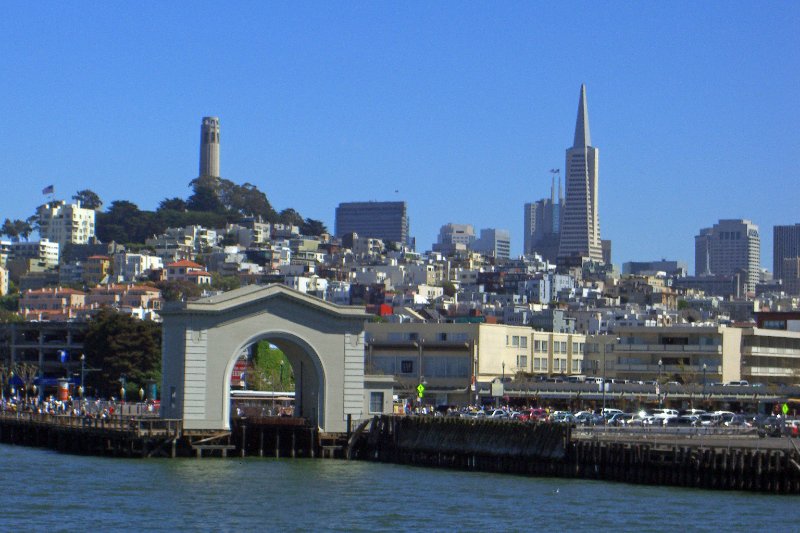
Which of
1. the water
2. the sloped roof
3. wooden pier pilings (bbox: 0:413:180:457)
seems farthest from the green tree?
the water

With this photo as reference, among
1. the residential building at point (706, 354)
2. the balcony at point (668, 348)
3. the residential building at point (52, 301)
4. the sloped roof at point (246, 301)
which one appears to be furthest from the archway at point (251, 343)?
the residential building at point (52, 301)

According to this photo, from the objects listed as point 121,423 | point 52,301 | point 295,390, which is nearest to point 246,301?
point 121,423

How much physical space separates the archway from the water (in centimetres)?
402

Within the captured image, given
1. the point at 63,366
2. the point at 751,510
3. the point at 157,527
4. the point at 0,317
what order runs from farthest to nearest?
the point at 0,317 < the point at 63,366 < the point at 751,510 < the point at 157,527

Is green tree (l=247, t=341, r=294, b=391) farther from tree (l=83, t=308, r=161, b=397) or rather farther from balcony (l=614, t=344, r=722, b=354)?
balcony (l=614, t=344, r=722, b=354)

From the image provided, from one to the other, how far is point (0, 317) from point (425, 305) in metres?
51.0

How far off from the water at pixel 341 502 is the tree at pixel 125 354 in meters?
43.2

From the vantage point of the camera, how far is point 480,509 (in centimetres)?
4741

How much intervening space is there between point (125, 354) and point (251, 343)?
4153 cm

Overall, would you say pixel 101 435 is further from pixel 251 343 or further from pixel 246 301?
pixel 246 301

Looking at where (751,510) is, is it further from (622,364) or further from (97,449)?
(622,364)

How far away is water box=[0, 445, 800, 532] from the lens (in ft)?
145

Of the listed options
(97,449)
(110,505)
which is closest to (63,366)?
(97,449)

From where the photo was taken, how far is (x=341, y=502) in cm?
4894
